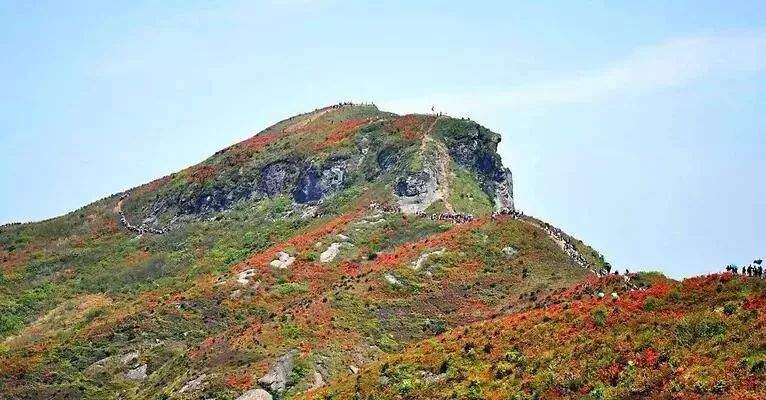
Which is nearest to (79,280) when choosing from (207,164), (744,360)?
(207,164)

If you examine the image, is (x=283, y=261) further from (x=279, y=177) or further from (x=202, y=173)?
(x=202, y=173)

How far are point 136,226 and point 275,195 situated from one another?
25.7 metres

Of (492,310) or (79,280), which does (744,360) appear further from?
(79,280)

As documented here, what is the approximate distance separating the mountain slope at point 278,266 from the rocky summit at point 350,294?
29 centimetres

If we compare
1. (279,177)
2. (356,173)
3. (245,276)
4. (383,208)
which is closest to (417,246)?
(245,276)

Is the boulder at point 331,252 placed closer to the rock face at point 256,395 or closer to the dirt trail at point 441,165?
the dirt trail at point 441,165

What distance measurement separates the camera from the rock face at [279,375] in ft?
167

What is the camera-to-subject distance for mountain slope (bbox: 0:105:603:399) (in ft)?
196

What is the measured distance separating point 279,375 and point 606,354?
946 inches

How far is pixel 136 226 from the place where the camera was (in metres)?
130

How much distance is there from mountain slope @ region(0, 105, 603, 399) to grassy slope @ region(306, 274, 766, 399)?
450 inches

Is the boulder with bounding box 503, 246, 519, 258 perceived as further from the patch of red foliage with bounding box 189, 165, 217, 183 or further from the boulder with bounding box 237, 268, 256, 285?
the patch of red foliage with bounding box 189, 165, 217, 183

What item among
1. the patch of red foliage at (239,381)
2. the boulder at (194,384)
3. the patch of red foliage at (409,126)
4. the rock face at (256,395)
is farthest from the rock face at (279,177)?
the rock face at (256,395)

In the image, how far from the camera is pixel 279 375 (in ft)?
171
